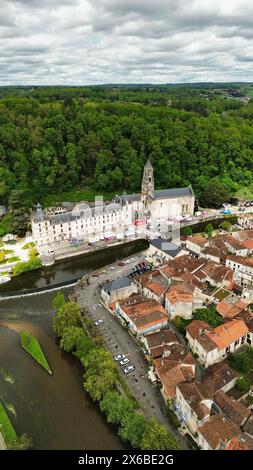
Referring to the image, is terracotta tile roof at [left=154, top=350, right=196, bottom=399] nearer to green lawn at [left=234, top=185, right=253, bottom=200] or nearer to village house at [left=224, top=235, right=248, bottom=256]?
village house at [left=224, top=235, right=248, bottom=256]

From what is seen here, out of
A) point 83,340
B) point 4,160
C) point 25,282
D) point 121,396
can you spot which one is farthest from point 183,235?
point 4,160

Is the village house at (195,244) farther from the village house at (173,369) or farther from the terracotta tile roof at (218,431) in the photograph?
the terracotta tile roof at (218,431)

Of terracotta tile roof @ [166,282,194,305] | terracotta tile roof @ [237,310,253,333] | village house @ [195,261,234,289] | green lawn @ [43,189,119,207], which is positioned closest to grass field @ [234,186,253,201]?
green lawn @ [43,189,119,207]

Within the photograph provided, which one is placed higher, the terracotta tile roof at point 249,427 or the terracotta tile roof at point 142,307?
the terracotta tile roof at point 142,307

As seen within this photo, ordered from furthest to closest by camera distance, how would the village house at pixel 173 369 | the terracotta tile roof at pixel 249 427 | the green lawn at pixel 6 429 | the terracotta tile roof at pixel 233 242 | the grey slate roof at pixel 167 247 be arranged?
the terracotta tile roof at pixel 233 242, the grey slate roof at pixel 167 247, the village house at pixel 173 369, the green lawn at pixel 6 429, the terracotta tile roof at pixel 249 427

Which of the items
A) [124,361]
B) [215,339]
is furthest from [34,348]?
[215,339]

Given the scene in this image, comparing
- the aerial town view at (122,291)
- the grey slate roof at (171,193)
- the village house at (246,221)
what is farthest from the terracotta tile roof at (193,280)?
the grey slate roof at (171,193)

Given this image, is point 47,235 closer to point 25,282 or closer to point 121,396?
point 25,282
